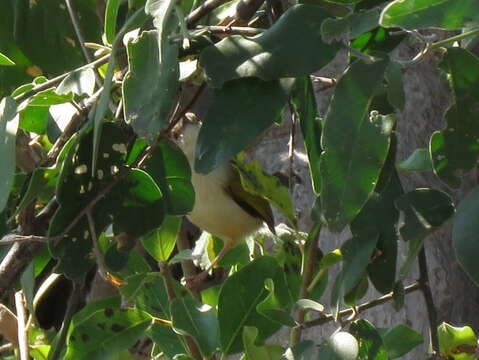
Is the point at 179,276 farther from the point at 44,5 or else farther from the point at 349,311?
the point at 349,311

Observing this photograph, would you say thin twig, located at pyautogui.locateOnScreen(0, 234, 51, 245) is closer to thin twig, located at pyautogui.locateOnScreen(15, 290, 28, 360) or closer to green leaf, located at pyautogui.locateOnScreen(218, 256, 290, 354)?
green leaf, located at pyautogui.locateOnScreen(218, 256, 290, 354)

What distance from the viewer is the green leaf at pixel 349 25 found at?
83cm

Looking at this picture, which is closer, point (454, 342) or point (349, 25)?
point (349, 25)

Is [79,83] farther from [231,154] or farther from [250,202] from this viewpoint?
[250,202]

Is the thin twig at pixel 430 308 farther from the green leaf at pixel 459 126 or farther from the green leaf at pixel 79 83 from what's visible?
the green leaf at pixel 79 83

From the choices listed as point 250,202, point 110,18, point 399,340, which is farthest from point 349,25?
point 250,202

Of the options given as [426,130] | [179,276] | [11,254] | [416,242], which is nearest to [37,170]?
[11,254]

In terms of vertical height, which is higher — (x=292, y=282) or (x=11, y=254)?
(x=11, y=254)

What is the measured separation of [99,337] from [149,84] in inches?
18.3

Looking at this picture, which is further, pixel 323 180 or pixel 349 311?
pixel 349 311

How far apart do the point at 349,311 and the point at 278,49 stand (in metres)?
0.45

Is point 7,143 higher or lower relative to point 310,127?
higher

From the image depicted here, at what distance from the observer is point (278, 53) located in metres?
0.88

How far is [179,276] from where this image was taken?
287cm
